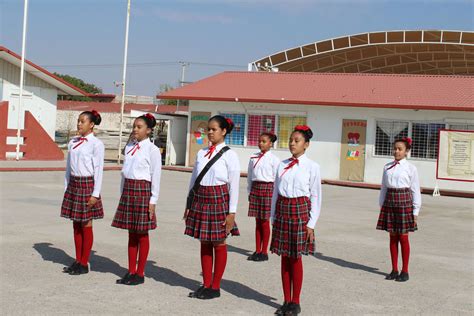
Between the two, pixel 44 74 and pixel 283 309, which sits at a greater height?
pixel 44 74

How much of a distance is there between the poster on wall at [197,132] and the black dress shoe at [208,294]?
22039mm

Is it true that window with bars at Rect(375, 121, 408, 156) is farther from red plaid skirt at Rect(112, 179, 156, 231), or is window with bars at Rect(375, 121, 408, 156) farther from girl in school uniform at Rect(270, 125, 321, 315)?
girl in school uniform at Rect(270, 125, 321, 315)

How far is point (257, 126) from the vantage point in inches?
1099

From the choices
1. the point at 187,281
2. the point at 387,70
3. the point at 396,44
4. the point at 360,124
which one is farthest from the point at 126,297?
the point at 387,70

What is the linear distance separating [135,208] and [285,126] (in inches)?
811

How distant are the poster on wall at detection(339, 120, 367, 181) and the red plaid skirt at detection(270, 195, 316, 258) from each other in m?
20.1

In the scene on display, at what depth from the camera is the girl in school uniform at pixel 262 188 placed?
30.6ft

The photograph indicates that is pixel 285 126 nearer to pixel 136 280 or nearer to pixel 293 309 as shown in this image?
pixel 136 280

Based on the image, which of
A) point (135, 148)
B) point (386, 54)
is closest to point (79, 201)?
point (135, 148)

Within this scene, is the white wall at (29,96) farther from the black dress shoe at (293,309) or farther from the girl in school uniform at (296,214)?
the black dress shoe at (293,309)

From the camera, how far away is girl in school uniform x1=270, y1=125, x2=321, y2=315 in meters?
6.34

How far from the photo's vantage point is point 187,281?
24.7ft

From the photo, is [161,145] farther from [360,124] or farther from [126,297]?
[126,297]

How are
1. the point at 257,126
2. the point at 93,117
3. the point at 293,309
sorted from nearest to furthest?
the point at 293,309 → the point at 93,117 → the point at 257,126
